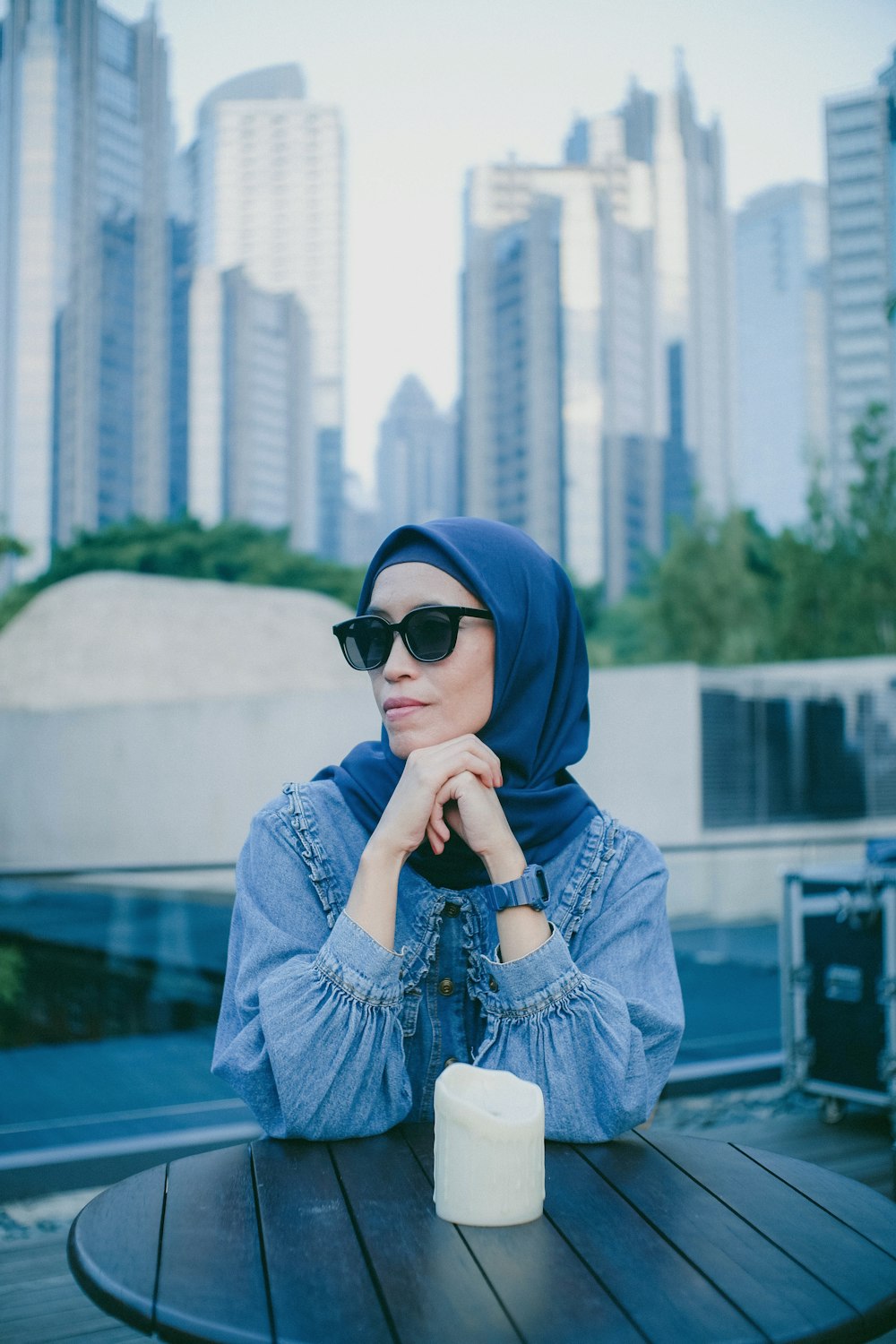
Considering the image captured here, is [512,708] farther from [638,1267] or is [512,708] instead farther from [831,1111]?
[831,1111]

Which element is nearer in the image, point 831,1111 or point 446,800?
point 446,800

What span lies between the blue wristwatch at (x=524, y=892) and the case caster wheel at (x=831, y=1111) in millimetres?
2984

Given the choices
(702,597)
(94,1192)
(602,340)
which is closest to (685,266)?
(602,340)

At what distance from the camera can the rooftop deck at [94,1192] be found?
2330 mm

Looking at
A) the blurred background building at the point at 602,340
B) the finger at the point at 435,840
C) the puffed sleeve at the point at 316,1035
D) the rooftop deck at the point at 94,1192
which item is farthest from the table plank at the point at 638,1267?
the blurred background building at the point at 602,340

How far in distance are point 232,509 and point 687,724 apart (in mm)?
55919

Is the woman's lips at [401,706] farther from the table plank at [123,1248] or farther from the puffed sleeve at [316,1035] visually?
the table plank at [123,1248]

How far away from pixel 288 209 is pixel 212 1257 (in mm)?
82839

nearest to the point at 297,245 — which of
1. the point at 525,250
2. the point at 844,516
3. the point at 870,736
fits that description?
the point at 525,250

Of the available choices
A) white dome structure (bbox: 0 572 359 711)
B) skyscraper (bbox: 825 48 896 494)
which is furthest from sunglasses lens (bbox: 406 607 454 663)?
skyscraper (bbox: 825 48 896 494)

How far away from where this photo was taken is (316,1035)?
4.20ft

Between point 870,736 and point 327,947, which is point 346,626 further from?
point 870,736

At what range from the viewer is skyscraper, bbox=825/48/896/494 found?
5300 centimetres

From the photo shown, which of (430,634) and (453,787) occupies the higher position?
(430,634)
